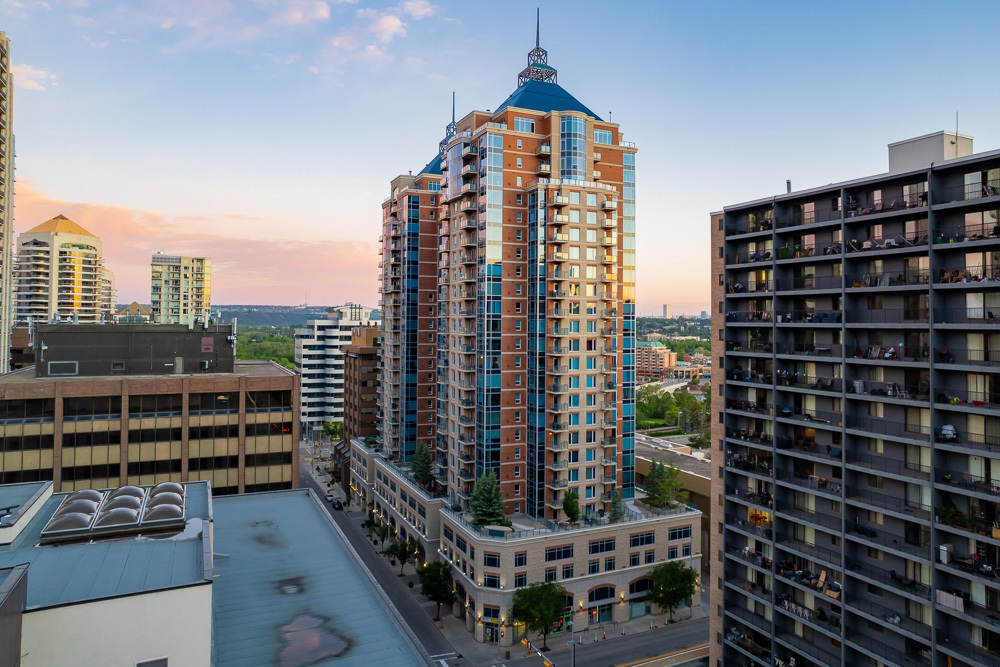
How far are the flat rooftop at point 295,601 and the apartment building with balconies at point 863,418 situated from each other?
31.3 m

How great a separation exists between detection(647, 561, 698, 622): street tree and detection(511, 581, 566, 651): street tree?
477 inches

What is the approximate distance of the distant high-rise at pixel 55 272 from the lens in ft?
567

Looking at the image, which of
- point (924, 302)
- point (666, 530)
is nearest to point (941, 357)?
point (924, 302)

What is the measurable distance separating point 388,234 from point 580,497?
182 ft

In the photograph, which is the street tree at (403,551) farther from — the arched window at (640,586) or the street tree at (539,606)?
the arched window at (640,586)

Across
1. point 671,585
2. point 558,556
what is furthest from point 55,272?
point 671,585

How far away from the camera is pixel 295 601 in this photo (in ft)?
115

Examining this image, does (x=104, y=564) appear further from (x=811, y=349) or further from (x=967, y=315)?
(x=967, y=315)

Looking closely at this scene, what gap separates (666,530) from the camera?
68.7 m

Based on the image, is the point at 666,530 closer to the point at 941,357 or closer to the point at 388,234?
the point at 941,357


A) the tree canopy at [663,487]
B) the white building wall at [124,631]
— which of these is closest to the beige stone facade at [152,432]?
→ the white building wall at [124,631]

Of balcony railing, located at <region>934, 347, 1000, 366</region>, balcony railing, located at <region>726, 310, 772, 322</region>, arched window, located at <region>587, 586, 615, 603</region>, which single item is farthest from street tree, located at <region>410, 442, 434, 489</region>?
balcony railing, located at <region>934, 347, 1000, 366</region>

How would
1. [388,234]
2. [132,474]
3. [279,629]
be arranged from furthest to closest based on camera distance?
[388,234], [132,474], [279,629]

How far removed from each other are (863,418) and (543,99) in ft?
175
